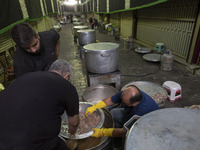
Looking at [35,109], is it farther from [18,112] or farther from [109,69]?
[109,69]

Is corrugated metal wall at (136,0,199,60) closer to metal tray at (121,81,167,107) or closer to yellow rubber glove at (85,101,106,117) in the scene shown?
metal tray at (121,81,167,107)

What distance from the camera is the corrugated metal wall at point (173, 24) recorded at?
479 cm

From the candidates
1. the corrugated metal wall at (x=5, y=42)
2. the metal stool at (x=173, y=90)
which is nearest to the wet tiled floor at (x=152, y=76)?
the metal stool at (x=173, y=90)

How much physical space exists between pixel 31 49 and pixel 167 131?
2165 mm

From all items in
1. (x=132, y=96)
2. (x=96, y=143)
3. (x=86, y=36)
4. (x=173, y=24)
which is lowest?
(x=96, y=143)

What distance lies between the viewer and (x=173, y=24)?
5.57 meters

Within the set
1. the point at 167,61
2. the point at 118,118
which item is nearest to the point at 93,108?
the point at 118,118

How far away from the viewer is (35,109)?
121 centimetres

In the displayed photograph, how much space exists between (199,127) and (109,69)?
2.21 m

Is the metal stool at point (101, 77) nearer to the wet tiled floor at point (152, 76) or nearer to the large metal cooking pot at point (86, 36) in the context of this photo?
the wet tiled floor at point (152, 76)

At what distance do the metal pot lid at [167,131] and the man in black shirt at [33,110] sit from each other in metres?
0.79

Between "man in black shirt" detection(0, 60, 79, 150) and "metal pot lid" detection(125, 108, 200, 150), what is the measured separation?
0.79 m

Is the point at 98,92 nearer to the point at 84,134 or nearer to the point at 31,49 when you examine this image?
the point at 84,134

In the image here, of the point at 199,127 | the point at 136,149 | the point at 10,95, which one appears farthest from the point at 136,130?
the point at 10,95
